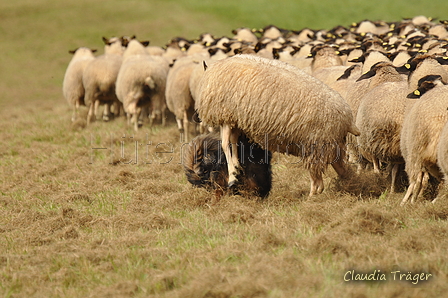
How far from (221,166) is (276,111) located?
0.82 metres

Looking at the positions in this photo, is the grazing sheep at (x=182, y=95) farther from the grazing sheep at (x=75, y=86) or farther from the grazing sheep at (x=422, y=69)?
the grazing sheep at (x=422, y=69)

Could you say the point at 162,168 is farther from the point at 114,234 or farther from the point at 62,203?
the point at 114,234

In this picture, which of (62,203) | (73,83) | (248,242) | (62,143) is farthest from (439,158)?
(73,83)

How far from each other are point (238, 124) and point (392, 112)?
61.1 inches

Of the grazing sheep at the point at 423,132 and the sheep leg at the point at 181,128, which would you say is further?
the sheep leg at the point at 181,128

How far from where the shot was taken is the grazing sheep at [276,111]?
5.05m

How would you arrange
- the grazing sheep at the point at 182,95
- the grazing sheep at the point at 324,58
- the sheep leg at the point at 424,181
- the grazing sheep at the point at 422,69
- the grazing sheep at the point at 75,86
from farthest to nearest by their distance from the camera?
the grazing sheep at the point at 75,86, the grazing sheep at the point at 182,95, the grazing sheep at the point at 324,58, the grazing sheep at the point at 422,69, the sheep leg at the point at 424,181

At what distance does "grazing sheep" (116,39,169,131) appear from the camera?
9977 mm

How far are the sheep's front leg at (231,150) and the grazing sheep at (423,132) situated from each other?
1.61m

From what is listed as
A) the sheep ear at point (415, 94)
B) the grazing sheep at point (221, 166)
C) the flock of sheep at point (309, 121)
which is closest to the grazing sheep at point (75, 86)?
the flock of sheep at point (309, 121)

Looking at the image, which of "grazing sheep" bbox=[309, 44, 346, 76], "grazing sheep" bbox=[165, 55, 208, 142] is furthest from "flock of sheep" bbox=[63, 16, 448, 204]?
"grazing sheep" bbox=[165, 55, 208, 142]

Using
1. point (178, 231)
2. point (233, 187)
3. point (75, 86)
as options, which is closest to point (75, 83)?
point (75, 86)

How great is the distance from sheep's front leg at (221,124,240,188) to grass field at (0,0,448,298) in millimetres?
238

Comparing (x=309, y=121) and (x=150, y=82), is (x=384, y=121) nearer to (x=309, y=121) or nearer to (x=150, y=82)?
(x=309, y=121)
